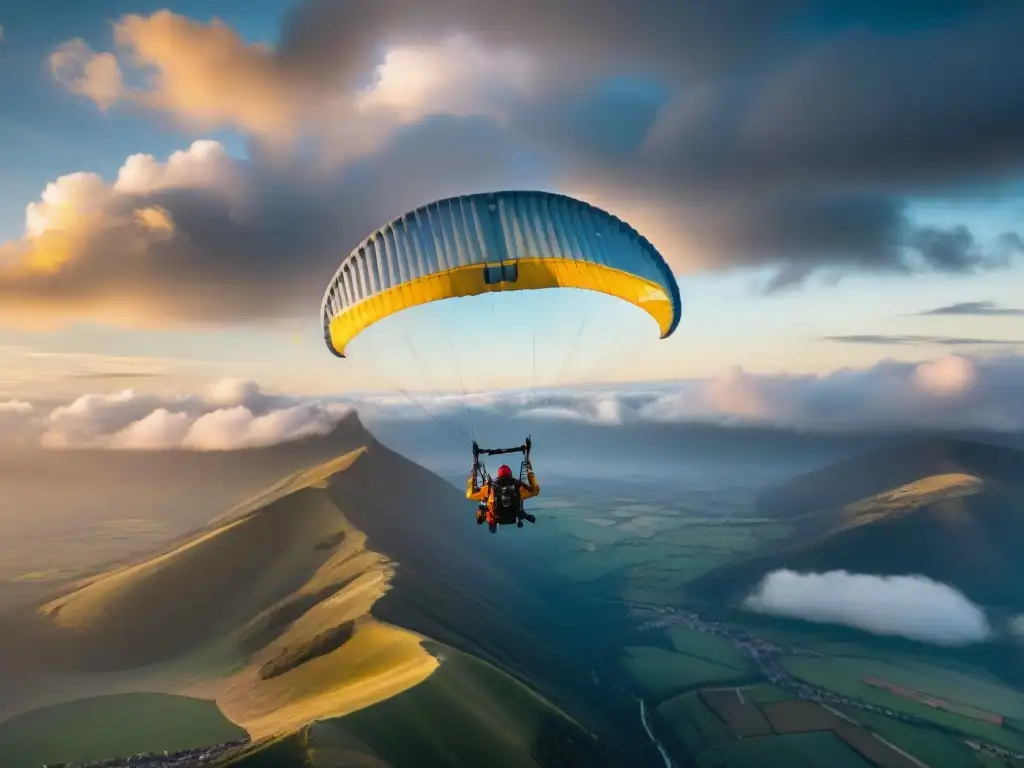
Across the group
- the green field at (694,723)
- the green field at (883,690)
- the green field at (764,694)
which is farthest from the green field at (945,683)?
the green field at (694,723)

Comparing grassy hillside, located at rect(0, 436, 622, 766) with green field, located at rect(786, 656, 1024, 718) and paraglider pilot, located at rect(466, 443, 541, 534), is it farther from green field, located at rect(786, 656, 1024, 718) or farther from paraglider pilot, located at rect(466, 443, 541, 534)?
green field, located at rect(786, 656, 1024, 718)

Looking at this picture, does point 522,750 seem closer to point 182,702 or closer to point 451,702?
point 451,702

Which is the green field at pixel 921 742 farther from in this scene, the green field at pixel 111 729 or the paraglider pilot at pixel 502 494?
the paraglider pilot at pixel 502 494

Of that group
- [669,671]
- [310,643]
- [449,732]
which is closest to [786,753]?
[669,671]

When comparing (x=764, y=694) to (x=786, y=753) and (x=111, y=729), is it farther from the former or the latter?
(x=111, y=729)

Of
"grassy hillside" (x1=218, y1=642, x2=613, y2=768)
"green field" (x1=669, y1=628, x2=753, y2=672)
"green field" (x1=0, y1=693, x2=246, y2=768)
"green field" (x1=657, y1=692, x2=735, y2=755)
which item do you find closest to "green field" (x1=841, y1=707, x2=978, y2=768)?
"green field" (x1=657, y1=692, x2=735, y2=755)

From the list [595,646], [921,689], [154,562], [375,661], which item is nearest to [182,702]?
[375,661]
